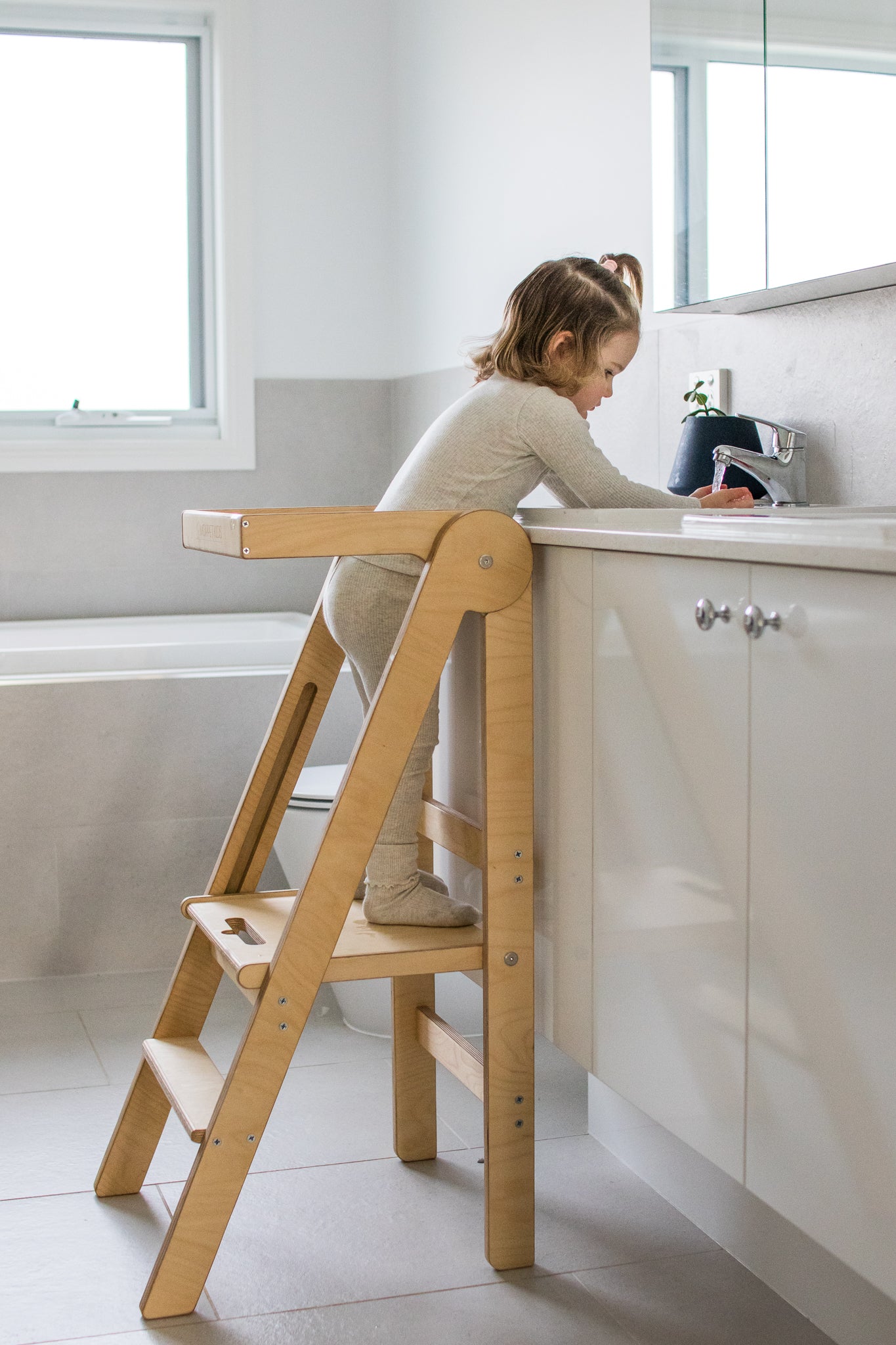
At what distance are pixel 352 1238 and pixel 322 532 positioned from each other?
918mm

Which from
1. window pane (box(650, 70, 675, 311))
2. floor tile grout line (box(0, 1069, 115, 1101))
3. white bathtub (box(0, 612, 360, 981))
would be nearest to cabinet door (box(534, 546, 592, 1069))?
window pane (box(650, 70, 675, 311))

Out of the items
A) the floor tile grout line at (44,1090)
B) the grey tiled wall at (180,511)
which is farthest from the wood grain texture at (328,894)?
the grey tiled wall at (180,511)

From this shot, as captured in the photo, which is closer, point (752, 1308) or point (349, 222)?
point (752, 1308)

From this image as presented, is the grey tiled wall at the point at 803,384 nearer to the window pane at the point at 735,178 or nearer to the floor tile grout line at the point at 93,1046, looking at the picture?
the window pane at the point at 735,178

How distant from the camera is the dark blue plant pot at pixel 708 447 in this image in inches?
75.0

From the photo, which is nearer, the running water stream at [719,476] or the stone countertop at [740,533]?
the stone countertop at [740,533]

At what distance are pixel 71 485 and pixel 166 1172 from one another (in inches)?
85.0

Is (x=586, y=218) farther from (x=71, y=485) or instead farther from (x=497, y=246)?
(x=71, y=485)

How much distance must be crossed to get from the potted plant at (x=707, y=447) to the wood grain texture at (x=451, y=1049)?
0.80 metres

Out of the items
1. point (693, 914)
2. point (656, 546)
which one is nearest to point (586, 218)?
point (656, 546)

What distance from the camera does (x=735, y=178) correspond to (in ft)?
6.18

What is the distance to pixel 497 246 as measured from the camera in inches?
118

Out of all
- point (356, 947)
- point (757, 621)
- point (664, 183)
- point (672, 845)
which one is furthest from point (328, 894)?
point (664, 183)

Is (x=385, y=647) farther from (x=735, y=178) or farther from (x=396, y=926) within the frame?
(x=735, y=178)
